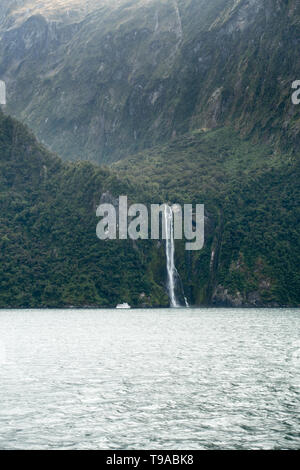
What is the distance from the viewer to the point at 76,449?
31094 mm

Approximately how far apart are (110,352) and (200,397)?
95.5 ft

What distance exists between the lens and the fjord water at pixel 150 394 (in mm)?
33062

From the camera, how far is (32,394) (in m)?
44.8

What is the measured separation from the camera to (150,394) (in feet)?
146

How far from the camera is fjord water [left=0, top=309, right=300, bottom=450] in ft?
108

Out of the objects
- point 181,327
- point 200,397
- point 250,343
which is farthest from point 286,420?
point 181,327

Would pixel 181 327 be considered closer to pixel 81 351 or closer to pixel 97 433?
pixel 81 351

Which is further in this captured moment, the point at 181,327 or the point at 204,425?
the point at 181,327

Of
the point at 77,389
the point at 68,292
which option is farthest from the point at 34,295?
the point at 77,389

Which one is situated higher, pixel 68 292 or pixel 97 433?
pixel 68 292

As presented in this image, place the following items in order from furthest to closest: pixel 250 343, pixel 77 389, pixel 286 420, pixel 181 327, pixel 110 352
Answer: pixel 181 327, pixel 250 343, pixel 110 352, pixel 77 389, pixel 286 420

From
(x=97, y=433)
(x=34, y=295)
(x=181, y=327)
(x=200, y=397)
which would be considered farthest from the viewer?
(x=34, y=295)

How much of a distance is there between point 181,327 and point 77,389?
2481 inches
